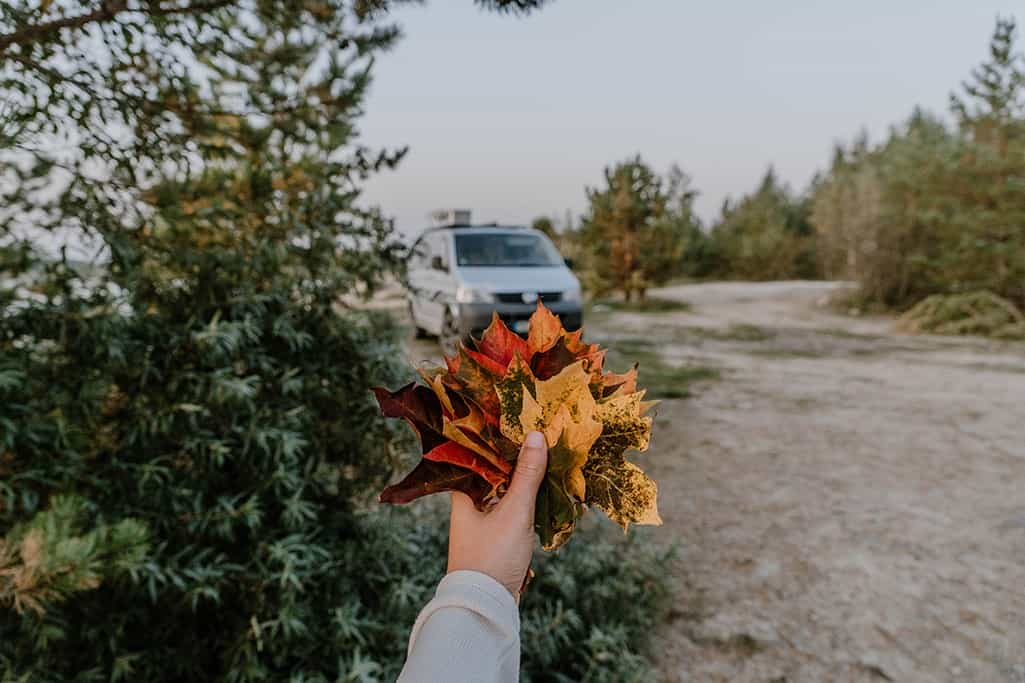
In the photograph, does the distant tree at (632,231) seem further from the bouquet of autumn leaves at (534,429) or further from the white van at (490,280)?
the bouquet of autumn leaves at (534,429)

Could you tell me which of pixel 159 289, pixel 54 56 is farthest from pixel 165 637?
pixel 54 56

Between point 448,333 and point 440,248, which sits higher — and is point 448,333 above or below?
below

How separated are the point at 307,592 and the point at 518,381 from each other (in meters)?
2.07

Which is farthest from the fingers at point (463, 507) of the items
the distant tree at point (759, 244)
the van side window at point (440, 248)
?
the distant tree at point (759, 244)

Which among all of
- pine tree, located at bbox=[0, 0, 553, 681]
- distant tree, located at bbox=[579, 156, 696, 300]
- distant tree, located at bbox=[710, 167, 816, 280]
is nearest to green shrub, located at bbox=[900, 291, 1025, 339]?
distant tree, located at bbox=[579, 156, 696, 300]

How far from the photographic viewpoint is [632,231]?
55.5 ft

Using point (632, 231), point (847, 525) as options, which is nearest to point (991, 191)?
point (632, 231)

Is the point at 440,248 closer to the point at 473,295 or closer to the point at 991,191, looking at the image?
the point at 473,295

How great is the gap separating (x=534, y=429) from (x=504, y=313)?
7661 mm

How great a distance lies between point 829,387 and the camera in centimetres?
737

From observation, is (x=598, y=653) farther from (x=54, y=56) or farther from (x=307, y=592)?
(x=54, y=56)

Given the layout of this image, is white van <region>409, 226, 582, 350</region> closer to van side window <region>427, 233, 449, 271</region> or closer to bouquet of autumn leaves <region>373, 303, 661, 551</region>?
van side window <region>427, 233, 449, 271</region>

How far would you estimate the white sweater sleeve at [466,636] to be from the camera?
0.70 meters

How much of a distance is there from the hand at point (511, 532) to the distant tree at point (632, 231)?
638 inches
